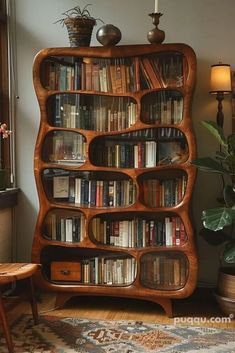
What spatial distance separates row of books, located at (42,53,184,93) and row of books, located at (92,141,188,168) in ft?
1.26

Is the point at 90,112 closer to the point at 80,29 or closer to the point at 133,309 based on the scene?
the point at 80,29

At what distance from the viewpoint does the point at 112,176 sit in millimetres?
3197

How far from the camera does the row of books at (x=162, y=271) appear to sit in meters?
3.11

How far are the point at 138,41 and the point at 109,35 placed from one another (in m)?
0.39

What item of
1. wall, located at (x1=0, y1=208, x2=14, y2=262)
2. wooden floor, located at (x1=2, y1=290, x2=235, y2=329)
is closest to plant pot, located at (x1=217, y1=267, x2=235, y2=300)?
wooden floor, located at (x1=2, y1=290, x2=235, y2=329)

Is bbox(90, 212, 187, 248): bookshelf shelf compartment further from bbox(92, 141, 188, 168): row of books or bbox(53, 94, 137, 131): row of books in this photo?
bbox(53, 94, 137, 131): row of books

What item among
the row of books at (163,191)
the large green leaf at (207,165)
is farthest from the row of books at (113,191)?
the large green leaf at (207,165)

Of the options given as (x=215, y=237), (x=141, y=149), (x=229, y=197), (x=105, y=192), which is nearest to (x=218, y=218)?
(x=229, y=197)

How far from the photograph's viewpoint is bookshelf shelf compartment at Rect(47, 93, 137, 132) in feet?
10.3

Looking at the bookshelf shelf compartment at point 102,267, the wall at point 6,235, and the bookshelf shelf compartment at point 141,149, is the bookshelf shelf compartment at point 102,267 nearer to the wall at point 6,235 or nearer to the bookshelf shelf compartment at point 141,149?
the wall at point 6,235

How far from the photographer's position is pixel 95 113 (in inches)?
125

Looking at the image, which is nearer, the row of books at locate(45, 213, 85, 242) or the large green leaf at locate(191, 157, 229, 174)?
the large green leaf at locate(191, 157, 229, 174)

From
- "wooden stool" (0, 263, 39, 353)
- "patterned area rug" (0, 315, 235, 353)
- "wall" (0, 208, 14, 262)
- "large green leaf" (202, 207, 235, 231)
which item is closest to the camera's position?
"wooden stool" (0, 263, 39, 353)

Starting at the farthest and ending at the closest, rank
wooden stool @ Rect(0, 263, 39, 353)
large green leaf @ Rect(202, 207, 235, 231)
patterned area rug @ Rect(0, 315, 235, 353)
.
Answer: large green leaf @ Rect(202, 207, 235, 231) < patterned area rug @ Rect(0, 315, 235, 353) < wooden stool @ Rect(0, 263, 39, 353)
